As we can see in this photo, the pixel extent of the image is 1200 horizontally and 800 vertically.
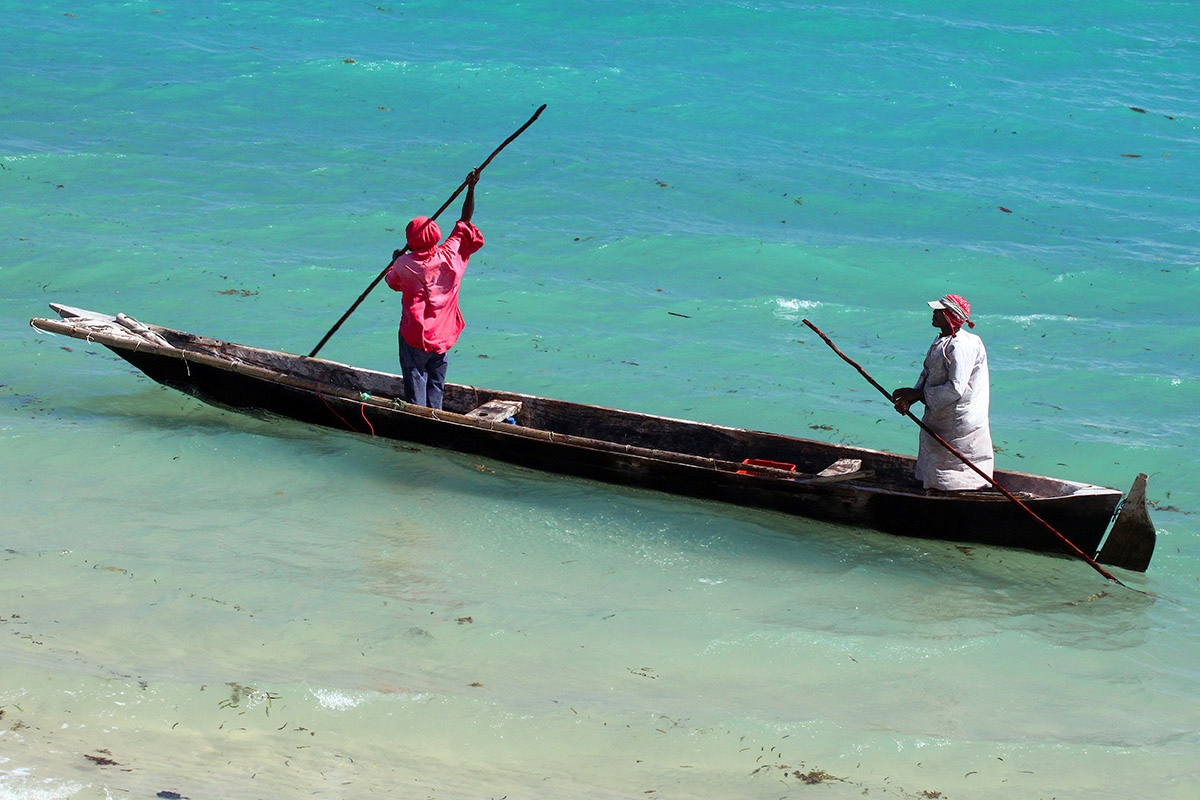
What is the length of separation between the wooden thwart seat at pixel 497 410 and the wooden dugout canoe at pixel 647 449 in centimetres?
1

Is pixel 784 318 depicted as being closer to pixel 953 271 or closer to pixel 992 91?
pixel 953 271

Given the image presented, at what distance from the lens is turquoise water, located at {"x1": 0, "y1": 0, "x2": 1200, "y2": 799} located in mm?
4234

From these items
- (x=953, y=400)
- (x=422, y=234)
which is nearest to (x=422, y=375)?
(x=422, y=234)

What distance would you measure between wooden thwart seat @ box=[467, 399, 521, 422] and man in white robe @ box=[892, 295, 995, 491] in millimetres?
2633

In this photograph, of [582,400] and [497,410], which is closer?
[497,410]

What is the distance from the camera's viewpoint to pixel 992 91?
21188mm

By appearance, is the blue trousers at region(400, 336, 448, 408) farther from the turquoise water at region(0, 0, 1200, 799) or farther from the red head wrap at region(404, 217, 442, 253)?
the red head wrap at region(404, 217, 442, 253)

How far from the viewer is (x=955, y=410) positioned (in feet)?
20.2

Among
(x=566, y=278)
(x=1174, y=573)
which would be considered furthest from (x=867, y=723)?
(x=566, y=278)

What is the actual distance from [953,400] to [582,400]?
3334mm

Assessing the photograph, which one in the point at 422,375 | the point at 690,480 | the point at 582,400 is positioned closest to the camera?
the point at 690,480

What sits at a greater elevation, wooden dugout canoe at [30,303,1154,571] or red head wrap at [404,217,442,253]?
red head wrap at [404,217,442,253]

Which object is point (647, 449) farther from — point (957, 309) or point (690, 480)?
point (957, 309)

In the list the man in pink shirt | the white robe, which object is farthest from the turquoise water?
the man in pink shirt
